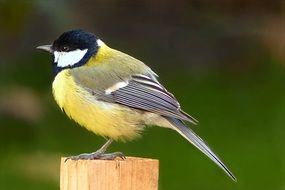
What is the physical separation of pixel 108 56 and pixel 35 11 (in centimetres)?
299

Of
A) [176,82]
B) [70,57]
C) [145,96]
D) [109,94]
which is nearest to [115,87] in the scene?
[109,94]

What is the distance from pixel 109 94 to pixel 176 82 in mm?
3047

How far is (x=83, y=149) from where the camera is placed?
5473 mm

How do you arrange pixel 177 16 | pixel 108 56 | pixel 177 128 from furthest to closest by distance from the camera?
pixel 177 16
pixel 108 56
pixel 177 128

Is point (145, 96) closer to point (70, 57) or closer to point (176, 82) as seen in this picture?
point (70, 57)

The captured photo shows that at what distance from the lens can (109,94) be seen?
3.07 metres

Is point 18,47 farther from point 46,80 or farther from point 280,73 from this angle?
point 280,73

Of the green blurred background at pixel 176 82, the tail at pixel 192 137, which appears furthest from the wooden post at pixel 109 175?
the green blurred background at pixel 176 82

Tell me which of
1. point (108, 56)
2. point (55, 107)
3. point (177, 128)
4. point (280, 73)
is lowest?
point (177, 128)

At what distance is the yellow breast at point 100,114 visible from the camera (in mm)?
3037

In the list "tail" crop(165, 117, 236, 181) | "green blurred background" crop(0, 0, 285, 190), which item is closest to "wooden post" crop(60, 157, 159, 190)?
"tail" crop(165, 117, 236, 181)

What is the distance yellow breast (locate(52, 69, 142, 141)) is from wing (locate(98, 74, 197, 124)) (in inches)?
1.5

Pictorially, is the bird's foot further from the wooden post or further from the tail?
the tail

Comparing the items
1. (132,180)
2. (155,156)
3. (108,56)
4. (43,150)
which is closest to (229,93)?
(155,156)
